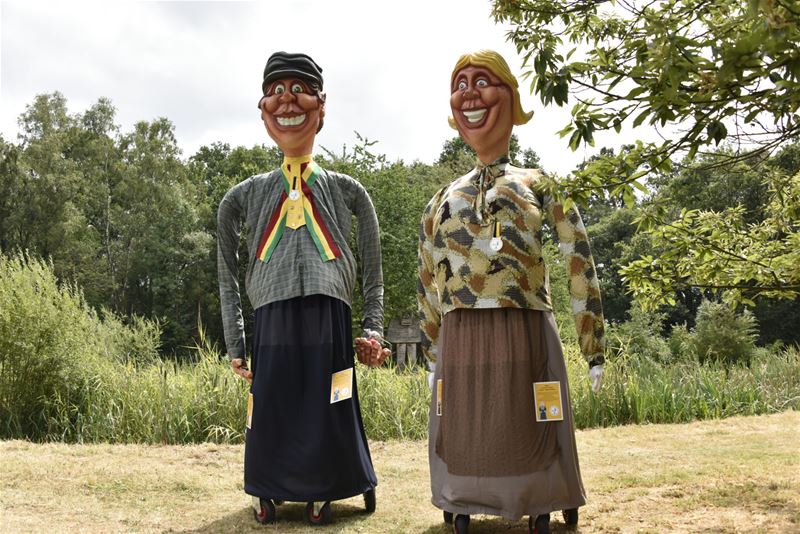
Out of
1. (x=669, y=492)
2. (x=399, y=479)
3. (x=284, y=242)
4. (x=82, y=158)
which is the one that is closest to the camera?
(x=284, y=242)

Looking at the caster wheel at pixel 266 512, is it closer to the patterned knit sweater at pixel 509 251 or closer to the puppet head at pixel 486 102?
the patterned knit sweater at pixel 509 251

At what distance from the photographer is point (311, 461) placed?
3.83m

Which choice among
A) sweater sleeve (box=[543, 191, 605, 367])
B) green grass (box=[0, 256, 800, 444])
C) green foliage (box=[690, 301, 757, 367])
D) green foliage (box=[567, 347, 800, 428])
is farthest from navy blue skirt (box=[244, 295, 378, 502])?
green foliage (box=[690, 301, 757, 367])

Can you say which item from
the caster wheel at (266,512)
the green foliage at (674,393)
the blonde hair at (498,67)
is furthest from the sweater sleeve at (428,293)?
the green foliage at (674,393)

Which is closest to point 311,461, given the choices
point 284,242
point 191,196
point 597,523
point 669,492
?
point 284,242

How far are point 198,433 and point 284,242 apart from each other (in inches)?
156

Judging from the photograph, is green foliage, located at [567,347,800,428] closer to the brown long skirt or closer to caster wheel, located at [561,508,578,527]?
caster wheel, located at [561,508,578,527]

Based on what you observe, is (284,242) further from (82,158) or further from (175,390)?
(82,158)

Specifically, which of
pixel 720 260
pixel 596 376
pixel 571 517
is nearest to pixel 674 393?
pixel 720 260

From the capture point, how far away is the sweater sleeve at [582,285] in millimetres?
3504

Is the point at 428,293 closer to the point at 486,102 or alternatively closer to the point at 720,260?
the point at 486,102

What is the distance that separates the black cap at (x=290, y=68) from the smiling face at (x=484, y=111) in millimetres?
884

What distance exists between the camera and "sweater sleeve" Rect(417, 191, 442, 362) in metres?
3.85

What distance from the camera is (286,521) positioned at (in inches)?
157
